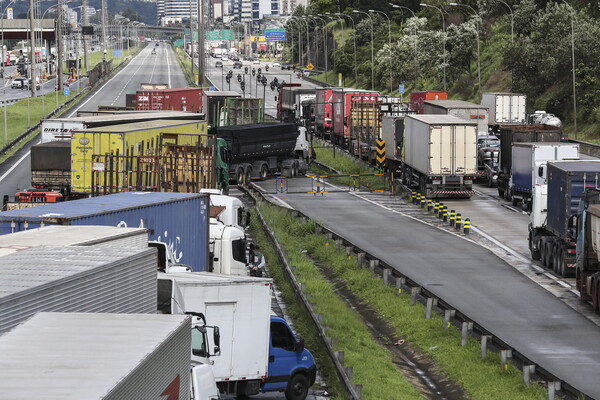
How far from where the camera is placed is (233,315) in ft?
65.2

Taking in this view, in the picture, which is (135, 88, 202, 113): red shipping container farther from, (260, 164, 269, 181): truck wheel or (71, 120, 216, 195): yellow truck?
(71, 120, 216, 195): yellow truck

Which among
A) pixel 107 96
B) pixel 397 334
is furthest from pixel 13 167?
pixel 107 96

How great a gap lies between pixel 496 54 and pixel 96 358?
111341 millimetres

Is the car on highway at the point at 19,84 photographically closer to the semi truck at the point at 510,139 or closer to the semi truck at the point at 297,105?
the semi truck at the point at 297,105

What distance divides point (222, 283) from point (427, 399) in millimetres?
5839

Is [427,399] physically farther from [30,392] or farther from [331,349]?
[30,392]

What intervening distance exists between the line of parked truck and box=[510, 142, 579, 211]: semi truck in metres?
21.9

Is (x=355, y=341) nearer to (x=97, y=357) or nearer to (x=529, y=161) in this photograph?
(x=97, y=357)

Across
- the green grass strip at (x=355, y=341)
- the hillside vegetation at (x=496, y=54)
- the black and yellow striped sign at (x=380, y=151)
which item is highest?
the hillside vegetation at (x=496, y=54)

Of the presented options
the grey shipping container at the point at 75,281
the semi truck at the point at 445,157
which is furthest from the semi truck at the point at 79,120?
the grey shipping container at the point at 75,281

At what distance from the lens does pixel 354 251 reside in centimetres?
3909

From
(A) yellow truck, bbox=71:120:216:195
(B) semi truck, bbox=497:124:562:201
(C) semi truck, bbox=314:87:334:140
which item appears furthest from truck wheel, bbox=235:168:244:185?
(C) semi truck, bbox=314:87:334:140

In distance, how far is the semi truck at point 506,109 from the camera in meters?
81.9

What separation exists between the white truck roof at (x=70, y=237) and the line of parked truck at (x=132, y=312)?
0.07 feet
